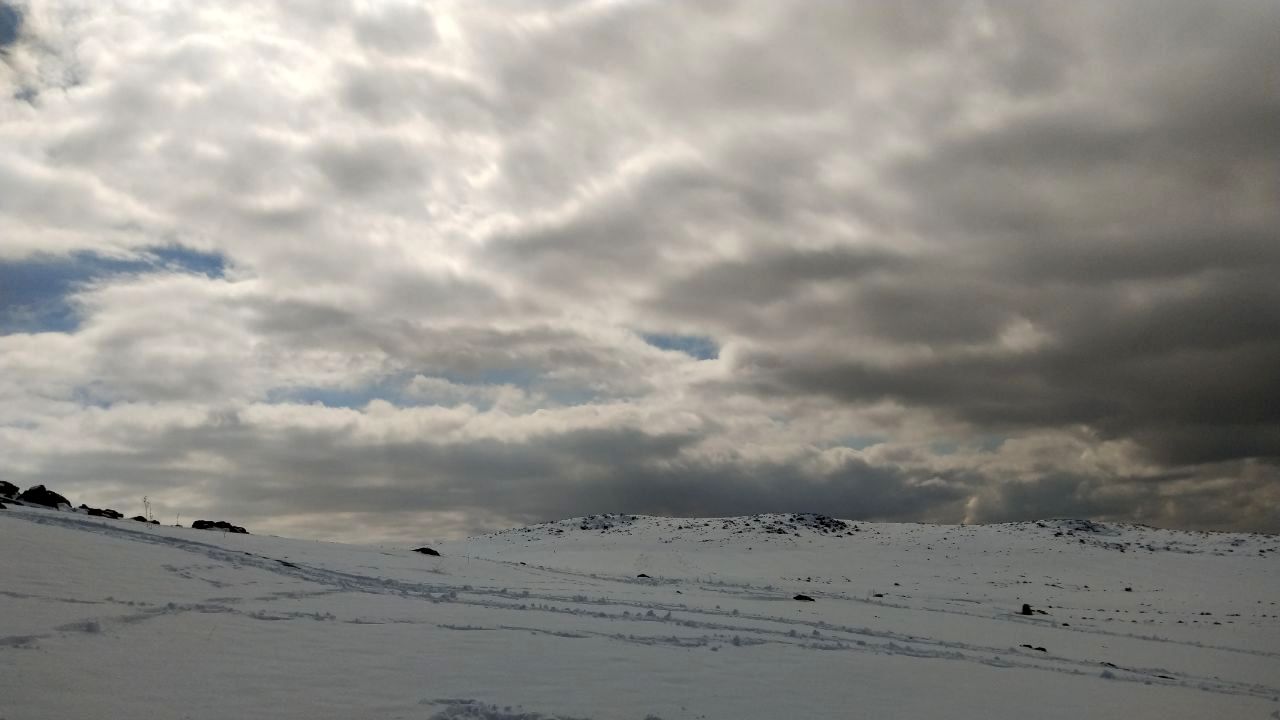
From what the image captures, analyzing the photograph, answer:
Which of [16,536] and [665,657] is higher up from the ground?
[16,536]

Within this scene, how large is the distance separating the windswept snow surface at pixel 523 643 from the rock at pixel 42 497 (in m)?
5.55

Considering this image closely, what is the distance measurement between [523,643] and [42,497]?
26436 mm

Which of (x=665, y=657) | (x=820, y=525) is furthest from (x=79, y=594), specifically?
(x=820, y=525)

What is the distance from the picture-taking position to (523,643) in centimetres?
1706

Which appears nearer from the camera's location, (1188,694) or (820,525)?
(1188,694)

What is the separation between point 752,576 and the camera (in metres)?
48.6

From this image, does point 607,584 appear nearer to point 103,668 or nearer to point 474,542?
point 103,668

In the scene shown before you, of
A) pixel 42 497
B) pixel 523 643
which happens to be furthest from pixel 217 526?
pixel 523 643

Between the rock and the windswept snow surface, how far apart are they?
5.55m

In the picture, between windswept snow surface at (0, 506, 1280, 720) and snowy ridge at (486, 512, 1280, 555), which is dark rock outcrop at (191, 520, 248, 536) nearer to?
windswept snow surface at (0, 506, 1280, 720)

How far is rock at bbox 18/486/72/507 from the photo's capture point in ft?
106

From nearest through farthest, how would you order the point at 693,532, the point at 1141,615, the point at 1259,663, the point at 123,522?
the point at 1259,663, the point at 123,522, the point at 1141,615, the point at 693,532

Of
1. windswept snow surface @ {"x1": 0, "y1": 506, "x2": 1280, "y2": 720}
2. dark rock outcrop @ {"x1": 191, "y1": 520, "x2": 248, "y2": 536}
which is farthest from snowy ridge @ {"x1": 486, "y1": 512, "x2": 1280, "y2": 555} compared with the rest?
dark rock outcrop @ {"x1": 191, "y1": 520, "x2": 248, "y2": 536}

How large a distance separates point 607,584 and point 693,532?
118 feet
